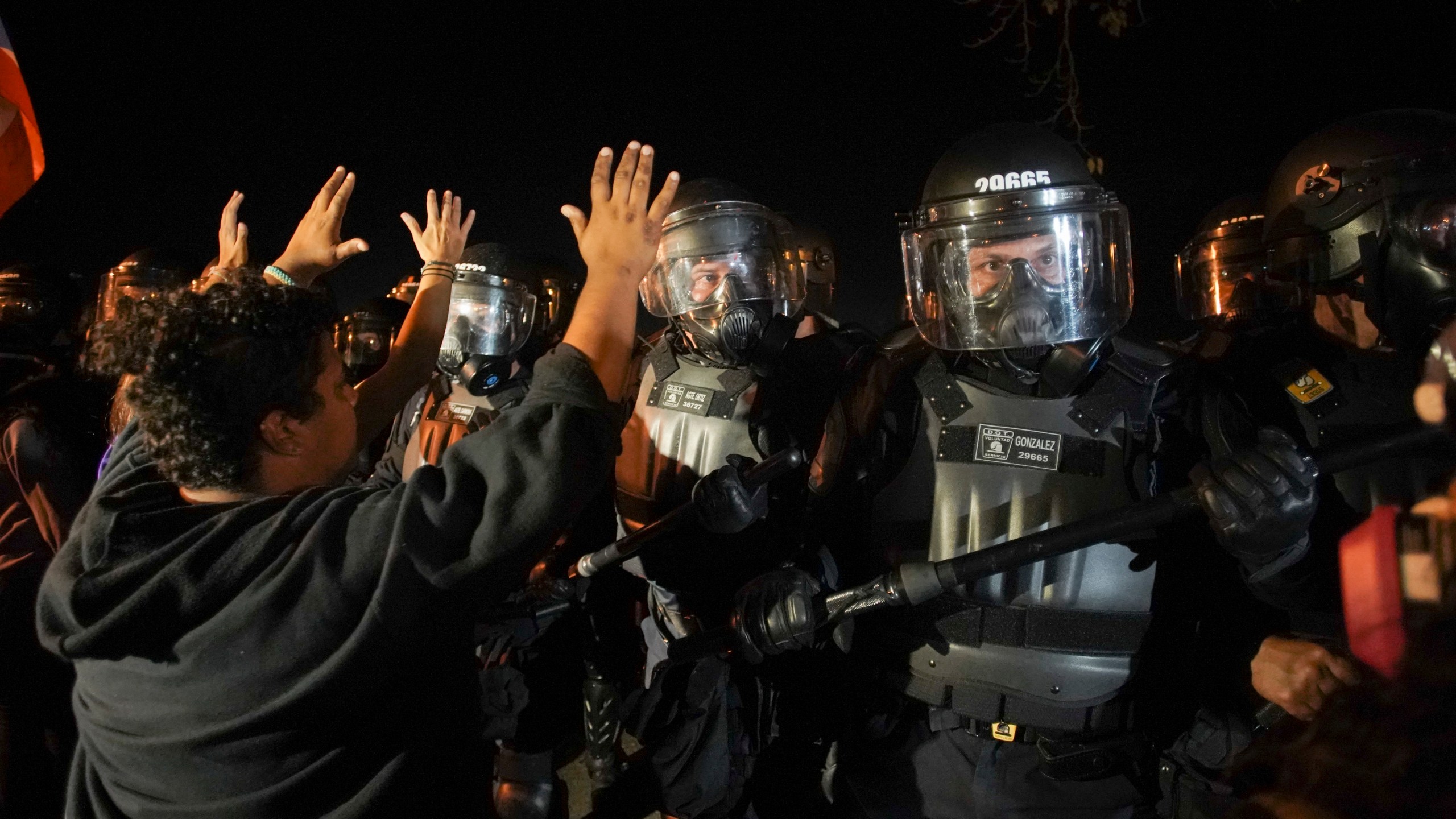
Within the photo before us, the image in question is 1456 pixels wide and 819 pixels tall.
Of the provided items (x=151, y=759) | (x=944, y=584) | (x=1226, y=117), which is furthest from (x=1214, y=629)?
(x=1226, y=117)

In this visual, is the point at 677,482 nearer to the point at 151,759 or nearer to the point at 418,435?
the point at 418,435

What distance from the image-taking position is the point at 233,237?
7.63 ft

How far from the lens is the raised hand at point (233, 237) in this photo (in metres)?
2.27

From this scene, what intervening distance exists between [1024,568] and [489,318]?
3109 millimetres

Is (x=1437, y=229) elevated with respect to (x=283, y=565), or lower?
elevated

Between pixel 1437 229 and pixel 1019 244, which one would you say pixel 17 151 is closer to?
pixel 1019 244

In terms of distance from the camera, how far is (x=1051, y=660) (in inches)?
73.7

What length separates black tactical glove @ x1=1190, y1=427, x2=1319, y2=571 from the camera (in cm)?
149

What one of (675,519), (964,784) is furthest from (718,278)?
(964,784)

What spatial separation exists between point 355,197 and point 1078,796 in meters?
7.48

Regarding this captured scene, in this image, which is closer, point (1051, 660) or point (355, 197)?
point (1051, 660)

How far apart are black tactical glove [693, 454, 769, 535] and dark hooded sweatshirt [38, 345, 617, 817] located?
3.29ft

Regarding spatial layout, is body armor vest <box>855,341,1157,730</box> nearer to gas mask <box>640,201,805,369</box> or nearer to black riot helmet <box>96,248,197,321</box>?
gas mask <box>640,201,805,369</box>

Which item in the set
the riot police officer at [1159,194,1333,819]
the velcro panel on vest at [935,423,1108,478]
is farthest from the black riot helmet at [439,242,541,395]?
the riot police officer at [1159,194,1333,819]
